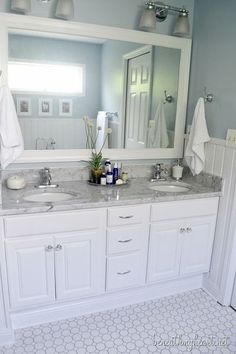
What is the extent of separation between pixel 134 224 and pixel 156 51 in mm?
1418

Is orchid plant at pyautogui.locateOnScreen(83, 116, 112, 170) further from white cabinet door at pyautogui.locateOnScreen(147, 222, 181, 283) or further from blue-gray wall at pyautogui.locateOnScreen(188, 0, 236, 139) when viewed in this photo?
blue-gray wall at pyautogui.locateOnScreen(188, 0, 236, 139)

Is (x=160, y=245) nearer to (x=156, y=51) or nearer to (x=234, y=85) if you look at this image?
(x=234, y=85)

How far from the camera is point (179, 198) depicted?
2088 millimetres

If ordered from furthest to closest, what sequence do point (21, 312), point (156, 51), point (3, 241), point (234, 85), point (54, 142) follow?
point (156, 51) → point (54, 142) → point (234, 85) → point (21, 312) → point (3, 241)

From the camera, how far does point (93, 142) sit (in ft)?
7.73

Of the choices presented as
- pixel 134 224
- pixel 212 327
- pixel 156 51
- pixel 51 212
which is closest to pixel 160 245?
pixel 134 224

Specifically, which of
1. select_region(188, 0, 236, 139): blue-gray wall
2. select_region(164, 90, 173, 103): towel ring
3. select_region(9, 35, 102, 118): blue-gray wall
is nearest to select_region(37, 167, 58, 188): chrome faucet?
select_region(9, 35, 102, 118): blue-gray wall

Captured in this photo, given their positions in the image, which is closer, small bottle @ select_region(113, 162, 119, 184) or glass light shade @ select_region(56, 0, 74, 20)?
glass light shade @ select_region(56, 0, 74, 20)

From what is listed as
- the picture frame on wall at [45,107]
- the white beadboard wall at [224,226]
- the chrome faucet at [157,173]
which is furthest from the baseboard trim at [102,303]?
the picture frame on wall at [45,107]

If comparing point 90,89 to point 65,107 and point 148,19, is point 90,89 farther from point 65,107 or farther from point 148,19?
point 148,19

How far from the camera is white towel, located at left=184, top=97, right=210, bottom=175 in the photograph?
2244mm

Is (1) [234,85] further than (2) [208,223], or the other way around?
(2) [208,223]

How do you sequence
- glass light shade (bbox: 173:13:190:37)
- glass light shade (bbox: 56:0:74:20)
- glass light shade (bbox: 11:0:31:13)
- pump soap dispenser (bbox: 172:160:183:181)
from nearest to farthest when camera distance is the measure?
glass light shade (bbox: 11:0:31:13) → glass light shade (bbox: 56:0:74:20) → glass light shade (bbox: 173:13:190:37) → pump soap dispenser (bbox: 172:160:183:181)

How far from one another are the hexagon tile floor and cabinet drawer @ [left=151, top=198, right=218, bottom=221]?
70cm
